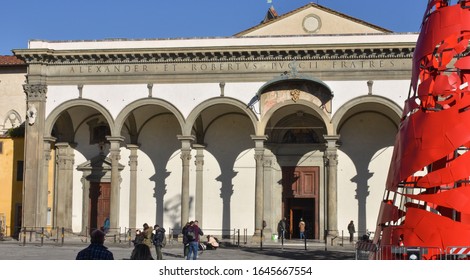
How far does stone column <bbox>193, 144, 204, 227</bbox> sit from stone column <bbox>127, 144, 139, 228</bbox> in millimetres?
2748

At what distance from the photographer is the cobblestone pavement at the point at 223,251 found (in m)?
24.0

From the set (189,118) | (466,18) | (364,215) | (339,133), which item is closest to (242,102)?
(189,118)

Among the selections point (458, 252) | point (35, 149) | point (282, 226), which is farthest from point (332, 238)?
point (458, 252)

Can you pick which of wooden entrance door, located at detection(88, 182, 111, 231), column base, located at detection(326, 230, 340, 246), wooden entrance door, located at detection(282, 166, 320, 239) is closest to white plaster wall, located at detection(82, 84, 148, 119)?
wooden entrance door, located at detection(88, 182, 111, 231)

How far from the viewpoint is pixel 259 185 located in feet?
103

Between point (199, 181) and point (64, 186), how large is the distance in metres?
5.99

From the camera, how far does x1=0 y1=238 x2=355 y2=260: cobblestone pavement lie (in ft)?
78.9

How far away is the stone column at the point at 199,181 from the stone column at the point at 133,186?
A: 9.02ft

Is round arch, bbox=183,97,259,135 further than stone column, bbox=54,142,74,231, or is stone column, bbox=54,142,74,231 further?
stone column, bbox=54,142,74,231

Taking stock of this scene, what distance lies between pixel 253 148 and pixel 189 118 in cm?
409

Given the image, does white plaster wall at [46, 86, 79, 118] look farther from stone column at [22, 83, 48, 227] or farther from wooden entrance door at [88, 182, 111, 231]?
wooden entrance door at [88, 182, 111, 231]

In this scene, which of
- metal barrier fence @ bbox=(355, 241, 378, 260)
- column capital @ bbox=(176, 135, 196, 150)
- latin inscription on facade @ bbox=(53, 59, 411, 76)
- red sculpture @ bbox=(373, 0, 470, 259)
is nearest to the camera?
red sculpture @ bbox=(373, 0, 470, 259)

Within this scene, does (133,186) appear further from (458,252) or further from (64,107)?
(458,252)

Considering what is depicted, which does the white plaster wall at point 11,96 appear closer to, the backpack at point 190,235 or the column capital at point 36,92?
the column capital at point 36,92
